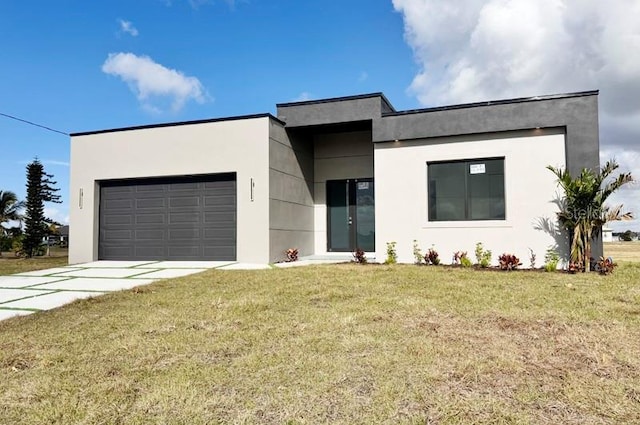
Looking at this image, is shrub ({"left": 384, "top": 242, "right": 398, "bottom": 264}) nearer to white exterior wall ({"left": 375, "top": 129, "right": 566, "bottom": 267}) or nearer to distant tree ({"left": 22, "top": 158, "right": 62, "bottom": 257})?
white exterior wall ({"left": 375, "top": 129, "right": 566, "bottom": 267})

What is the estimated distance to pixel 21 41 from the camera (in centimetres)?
1247

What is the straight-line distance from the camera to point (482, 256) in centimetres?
977

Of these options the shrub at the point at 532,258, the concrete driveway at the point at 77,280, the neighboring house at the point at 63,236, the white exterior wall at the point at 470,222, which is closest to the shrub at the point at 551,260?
the white exterior wall at the point at 470,222

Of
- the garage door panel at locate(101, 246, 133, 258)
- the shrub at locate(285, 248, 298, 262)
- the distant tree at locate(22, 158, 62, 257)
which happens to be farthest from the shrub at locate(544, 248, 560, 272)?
the distant tree at locate(22, 158, 62, 257)

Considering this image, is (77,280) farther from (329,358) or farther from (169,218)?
(329,358)

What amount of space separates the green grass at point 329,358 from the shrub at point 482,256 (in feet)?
10.9

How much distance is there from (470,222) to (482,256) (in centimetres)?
84

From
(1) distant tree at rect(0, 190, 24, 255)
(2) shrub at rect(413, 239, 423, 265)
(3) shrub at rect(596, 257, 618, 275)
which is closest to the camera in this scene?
(3) shrub at rect(596, 257, 618, 275)

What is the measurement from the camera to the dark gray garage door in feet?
37.8

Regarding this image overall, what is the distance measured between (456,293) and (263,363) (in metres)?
3.65

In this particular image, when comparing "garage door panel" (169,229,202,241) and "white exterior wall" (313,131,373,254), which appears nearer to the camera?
"garage door panel" (169,229,202,241)

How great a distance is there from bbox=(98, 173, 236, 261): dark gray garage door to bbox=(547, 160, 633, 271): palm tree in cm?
797

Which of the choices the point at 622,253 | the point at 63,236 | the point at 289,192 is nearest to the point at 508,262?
the point at 289,192

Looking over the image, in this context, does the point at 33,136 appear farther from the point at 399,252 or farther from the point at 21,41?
the point at 399,252
